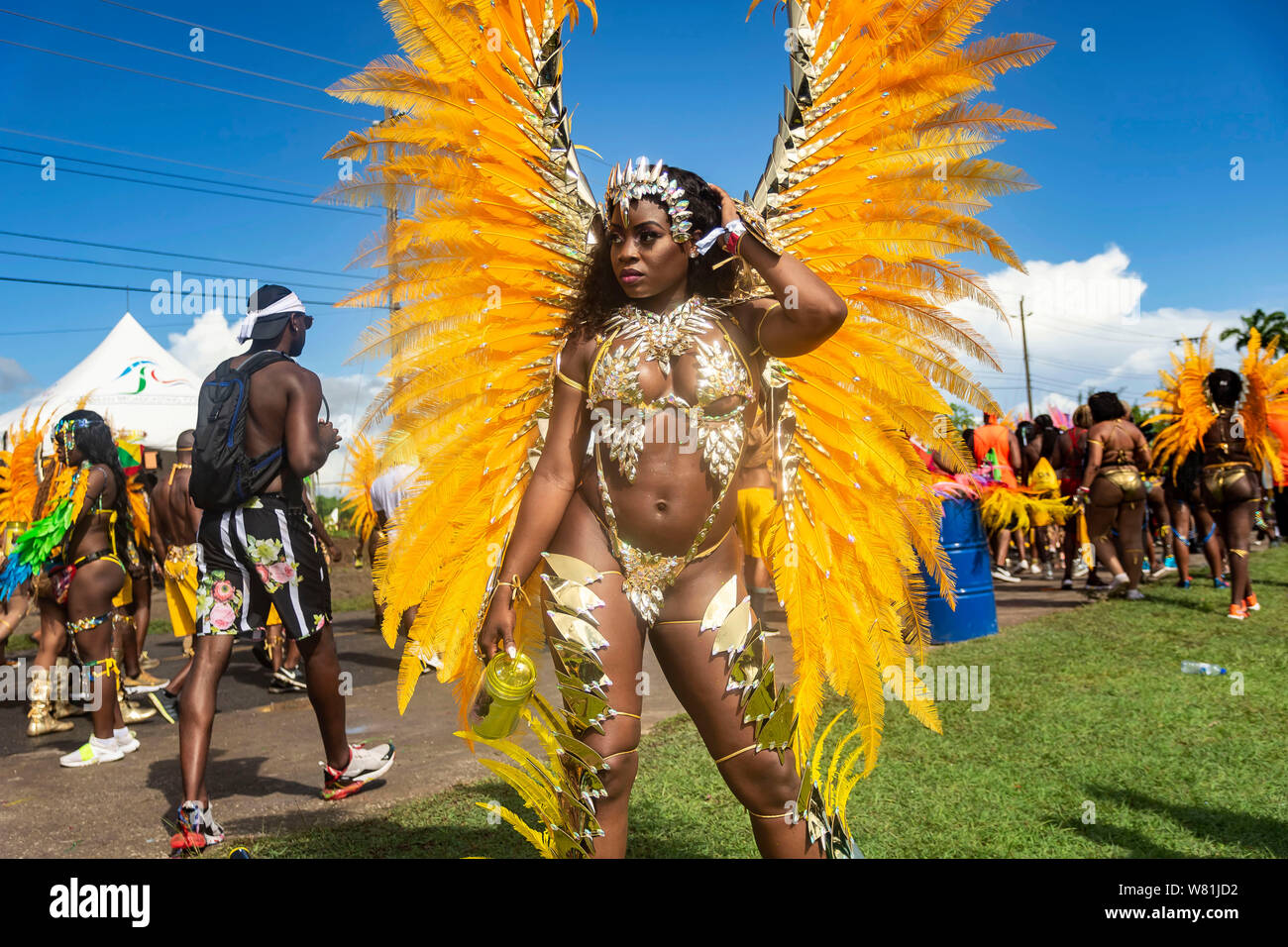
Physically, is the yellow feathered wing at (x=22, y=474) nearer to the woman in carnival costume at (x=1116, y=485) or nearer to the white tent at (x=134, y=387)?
the white tent at (x=134, y=387)

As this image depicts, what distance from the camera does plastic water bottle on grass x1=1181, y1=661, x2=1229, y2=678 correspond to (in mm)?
6355

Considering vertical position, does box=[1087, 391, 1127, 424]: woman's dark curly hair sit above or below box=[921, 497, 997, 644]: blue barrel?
above

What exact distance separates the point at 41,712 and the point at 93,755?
117 cm

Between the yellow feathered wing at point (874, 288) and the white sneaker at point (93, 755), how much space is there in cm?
464

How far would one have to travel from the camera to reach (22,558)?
583 centimetres

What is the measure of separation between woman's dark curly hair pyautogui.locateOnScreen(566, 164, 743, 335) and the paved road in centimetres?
275

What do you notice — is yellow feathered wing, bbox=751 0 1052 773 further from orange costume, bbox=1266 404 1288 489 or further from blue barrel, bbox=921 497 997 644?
orange costume, bbox=1266 404 1288 489

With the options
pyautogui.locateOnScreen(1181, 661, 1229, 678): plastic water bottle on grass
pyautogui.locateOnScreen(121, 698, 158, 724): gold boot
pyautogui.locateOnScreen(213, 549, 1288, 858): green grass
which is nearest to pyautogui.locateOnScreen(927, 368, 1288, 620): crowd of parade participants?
pyautogui.locateOnScreen(1181, 661, 1229, 678): plastic water bottle on grass

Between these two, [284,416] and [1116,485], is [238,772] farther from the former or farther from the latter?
[1116,485]

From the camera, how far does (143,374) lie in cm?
1595

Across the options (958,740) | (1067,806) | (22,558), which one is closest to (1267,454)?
(958,740)

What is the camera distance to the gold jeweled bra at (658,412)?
248 cm

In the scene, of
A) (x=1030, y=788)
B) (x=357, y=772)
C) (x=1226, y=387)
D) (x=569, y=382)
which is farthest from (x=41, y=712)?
(x=1226, y=387)
